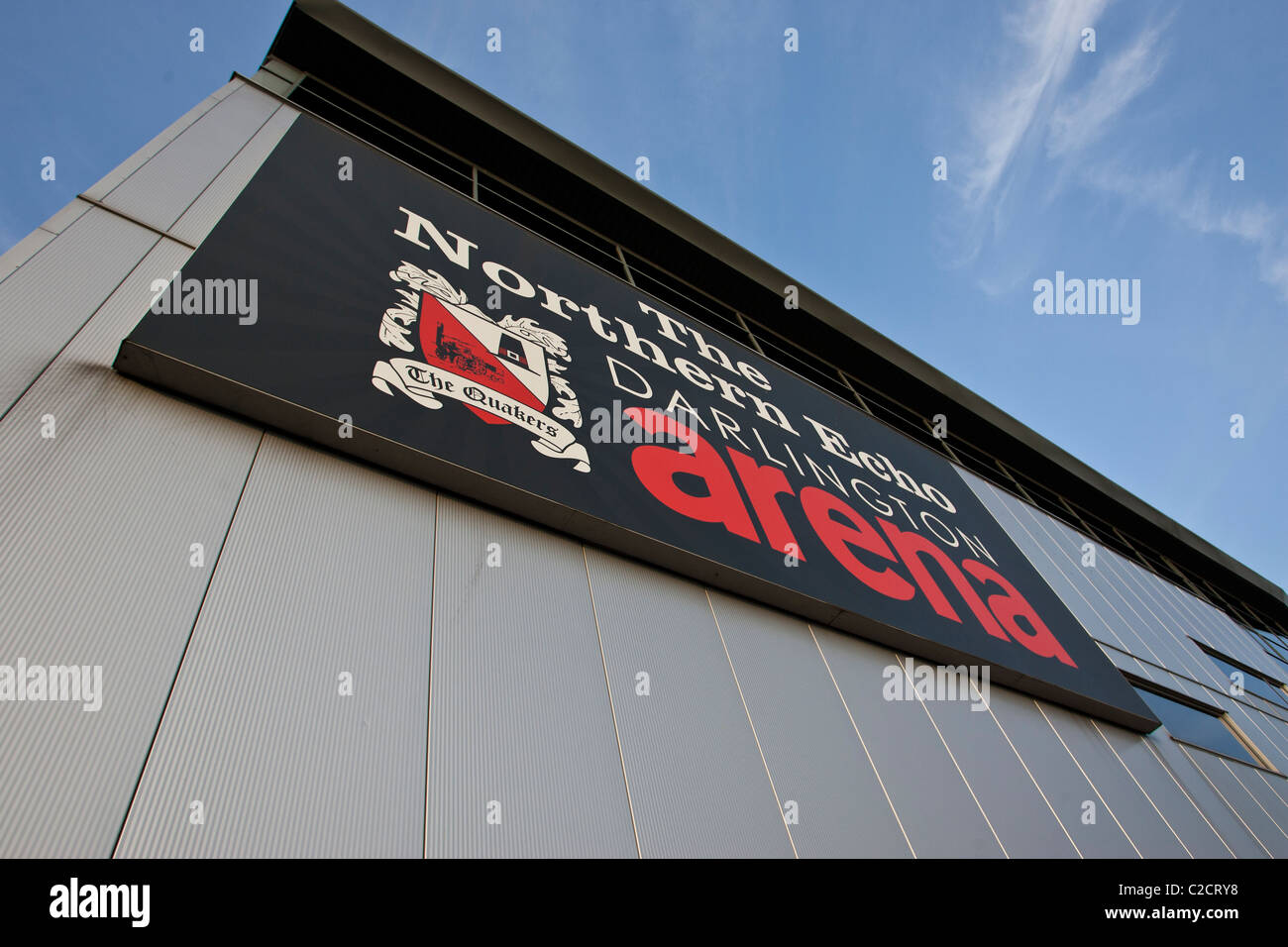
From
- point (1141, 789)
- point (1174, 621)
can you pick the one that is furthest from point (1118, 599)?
point (1141, 789)

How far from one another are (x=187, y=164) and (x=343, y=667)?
393 cm

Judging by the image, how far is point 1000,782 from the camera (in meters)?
4.93

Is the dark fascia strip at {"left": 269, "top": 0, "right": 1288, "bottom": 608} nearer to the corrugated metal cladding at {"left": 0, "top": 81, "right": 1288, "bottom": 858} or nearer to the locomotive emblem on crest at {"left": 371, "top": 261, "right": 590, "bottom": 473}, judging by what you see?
the corrugated metal cladding at {"left": 0, "top": 81, "right": 1288, "bottom": 858}

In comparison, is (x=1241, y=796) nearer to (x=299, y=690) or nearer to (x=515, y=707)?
(x=515, y=707)

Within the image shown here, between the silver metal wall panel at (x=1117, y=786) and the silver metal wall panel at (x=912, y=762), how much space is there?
7.22 feet

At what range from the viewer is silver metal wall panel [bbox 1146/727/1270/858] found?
6.70 m

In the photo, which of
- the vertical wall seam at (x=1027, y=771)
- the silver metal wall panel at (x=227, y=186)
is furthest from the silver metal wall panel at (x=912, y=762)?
the silver metal wall panel at (x=227, y=186)

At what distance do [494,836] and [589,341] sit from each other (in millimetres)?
3992

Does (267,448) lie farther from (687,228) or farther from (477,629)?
(687,228)

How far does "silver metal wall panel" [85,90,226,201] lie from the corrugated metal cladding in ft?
0.08

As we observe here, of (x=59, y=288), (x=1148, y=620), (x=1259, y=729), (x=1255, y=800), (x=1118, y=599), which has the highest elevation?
(x=59, y=288)

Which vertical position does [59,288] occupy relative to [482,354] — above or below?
below
